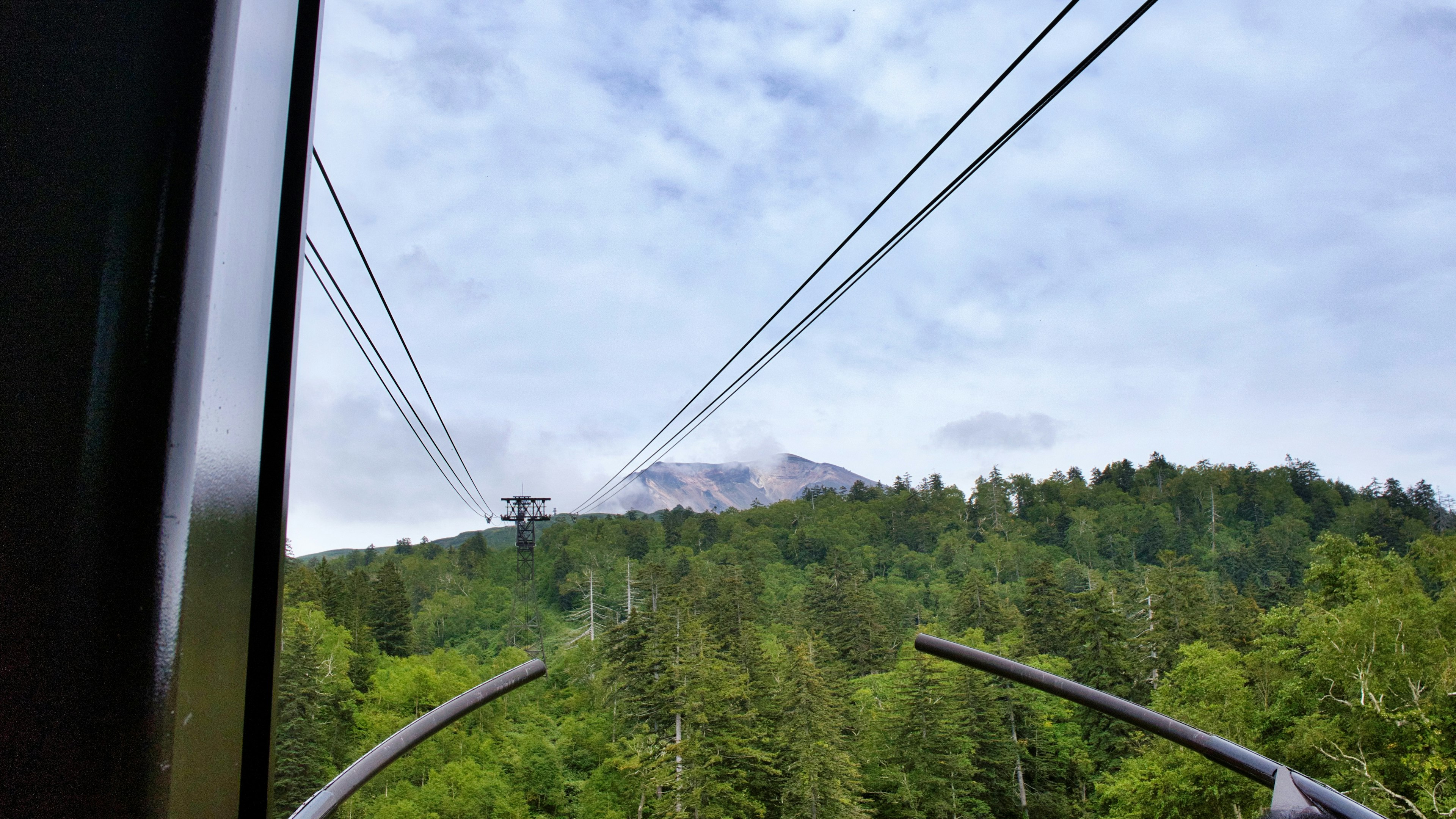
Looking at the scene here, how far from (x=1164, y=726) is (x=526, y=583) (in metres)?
84.2

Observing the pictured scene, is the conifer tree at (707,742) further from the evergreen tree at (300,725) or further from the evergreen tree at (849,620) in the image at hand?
the evergreen tree at (849,620)

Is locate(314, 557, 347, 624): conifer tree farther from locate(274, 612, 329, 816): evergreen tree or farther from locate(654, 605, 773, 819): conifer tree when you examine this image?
locate(654, 605, 773, 819): conifer tree

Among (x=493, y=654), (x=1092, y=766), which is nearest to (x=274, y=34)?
(x=1092, y=766)

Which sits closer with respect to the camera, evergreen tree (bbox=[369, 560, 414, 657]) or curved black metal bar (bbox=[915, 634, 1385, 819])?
curved black metal bar (bbox=[915, 634, 1385, 819])

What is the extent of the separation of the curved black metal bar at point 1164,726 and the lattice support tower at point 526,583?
107 feet

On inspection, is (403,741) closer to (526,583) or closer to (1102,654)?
(1102,654)

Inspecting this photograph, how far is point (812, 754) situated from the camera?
105ft

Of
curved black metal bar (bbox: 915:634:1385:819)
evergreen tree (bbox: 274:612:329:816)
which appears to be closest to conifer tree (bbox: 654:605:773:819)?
evergreen tree (bbox: 274:612:329:816)

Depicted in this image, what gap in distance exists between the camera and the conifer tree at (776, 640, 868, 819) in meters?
31.7

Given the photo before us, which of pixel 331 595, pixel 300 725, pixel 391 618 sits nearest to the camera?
pixel 300 725

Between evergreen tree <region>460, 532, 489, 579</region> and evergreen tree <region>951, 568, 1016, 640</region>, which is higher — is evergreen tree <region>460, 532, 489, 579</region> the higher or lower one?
the higher one

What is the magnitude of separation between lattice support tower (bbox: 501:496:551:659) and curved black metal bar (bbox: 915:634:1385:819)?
32.5 meters

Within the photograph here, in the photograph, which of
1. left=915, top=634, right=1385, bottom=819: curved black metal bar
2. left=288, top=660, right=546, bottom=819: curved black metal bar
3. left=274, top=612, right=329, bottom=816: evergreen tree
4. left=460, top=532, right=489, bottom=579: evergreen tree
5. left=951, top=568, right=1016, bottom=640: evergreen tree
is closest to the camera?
left=915, top=634, right=1385, bottom=819: curved black metal bar

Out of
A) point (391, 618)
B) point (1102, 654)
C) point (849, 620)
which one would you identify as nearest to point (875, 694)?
point (849, 620)
